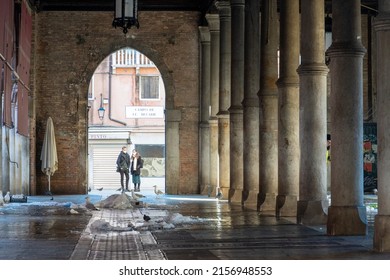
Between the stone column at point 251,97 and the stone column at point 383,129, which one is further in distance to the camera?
the stone column at point 251,97

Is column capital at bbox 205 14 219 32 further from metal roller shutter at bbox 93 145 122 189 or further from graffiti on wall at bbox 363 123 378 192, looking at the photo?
metal roller shutter at bbox 93 145 122 189

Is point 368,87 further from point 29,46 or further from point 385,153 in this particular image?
point 385,153

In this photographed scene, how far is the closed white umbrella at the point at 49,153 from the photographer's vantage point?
Answer: 2784cm

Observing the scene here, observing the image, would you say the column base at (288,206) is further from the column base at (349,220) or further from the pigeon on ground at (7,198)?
the pigeon on ground at (7,198)

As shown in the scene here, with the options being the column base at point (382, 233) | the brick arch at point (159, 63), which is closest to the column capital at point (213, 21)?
the brick arch at point (159, 63)

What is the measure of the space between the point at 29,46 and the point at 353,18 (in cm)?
1732

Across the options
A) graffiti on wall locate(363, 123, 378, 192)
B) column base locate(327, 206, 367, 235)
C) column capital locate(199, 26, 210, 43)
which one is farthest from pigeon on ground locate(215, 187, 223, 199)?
column base locate(327, 206, 367, 235)

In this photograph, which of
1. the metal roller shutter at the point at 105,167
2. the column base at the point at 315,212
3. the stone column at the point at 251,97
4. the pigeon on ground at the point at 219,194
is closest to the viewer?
the column base at the point at 315,212

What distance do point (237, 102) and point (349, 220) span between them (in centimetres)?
1075

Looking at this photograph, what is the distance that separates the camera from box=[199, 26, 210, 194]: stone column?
97.0 ft

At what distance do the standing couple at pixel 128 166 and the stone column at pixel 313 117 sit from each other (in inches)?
737

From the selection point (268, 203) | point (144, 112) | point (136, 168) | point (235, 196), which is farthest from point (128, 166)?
point (268, 203)
